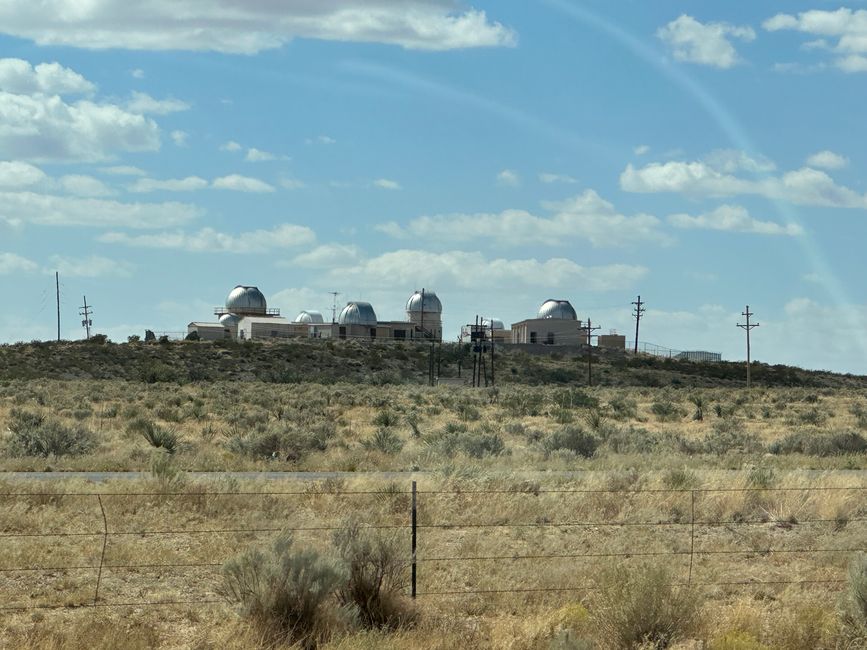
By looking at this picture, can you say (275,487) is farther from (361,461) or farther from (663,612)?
(663,612)

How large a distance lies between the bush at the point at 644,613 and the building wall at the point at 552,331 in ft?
371

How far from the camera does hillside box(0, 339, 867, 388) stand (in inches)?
3250

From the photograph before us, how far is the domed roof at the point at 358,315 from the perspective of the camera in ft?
427

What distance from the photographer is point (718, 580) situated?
1396 cm

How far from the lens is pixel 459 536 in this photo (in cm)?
1645

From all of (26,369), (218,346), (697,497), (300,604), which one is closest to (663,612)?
(300,604)

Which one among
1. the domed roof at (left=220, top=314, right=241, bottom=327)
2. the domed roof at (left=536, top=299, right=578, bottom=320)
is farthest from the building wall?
the domed roof at (left=220, top=314, right=241, bottom=327)

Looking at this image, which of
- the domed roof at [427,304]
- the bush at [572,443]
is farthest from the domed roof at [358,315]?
the bush at [572,443]

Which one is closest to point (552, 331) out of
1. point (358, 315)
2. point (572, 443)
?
point (358, 315)

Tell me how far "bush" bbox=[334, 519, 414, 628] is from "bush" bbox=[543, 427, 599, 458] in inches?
673

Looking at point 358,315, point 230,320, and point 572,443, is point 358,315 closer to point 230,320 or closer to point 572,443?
point 230,320

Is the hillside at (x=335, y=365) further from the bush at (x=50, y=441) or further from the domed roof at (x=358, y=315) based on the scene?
the bush at (x=50, y=441)

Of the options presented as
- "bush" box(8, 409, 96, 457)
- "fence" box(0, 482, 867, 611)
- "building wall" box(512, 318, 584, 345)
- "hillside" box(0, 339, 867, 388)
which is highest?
Result: "building wall" box(512, 318, 584, 345)

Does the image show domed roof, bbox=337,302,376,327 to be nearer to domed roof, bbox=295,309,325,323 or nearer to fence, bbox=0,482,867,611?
domed roof, bbox=295,309,325,323
